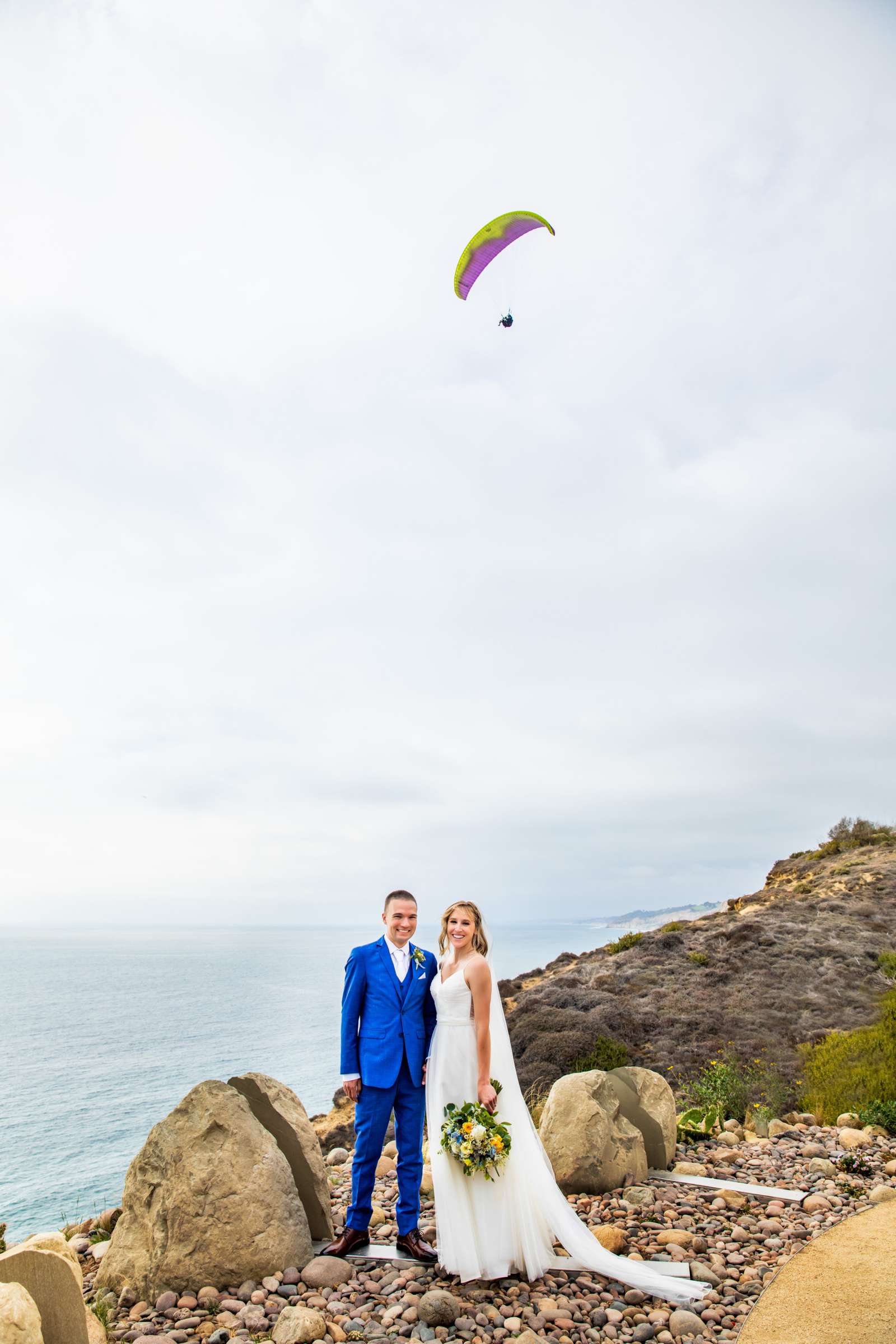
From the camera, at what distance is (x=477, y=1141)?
16.6 feet

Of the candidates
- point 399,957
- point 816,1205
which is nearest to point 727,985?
point 816,1205

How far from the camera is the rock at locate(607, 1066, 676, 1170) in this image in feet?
25.4

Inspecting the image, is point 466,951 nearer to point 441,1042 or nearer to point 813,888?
point 441,1042

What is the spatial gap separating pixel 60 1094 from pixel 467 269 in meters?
28.6

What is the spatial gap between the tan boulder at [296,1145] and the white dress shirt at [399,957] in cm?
68

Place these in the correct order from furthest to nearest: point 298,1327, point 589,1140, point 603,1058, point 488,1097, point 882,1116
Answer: point 603,1058 < point 882,1116 < point 589,1140 < point 488,1097 < point 298,1327

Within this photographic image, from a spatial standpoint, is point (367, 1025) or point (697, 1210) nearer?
point (367, 1025)

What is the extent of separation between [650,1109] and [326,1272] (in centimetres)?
403

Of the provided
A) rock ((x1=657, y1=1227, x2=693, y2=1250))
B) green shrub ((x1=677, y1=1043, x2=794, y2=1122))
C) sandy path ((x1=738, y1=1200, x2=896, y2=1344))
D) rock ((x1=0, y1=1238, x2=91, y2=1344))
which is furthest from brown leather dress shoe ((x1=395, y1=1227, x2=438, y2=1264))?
green shrub ((x1=677, y1=1043, x2=794, y2=1122))

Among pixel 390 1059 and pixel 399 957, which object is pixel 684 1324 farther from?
pixel 399 957

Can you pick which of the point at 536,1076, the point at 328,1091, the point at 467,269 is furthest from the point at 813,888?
the point at 467,269

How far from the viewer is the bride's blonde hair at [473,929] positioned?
5.65 meters

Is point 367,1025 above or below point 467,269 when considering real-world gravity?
below

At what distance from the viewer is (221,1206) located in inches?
204
